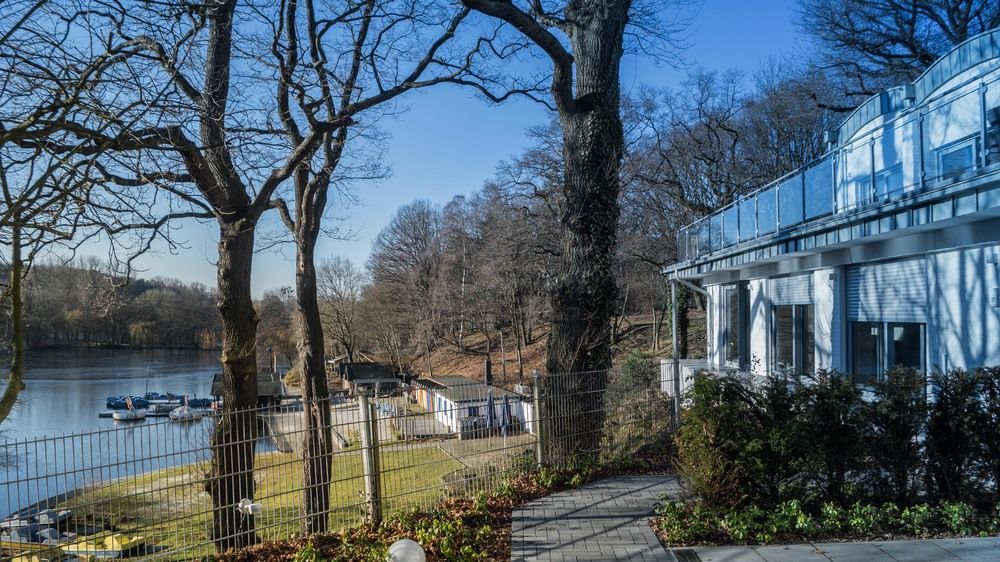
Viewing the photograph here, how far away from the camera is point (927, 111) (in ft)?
27.7

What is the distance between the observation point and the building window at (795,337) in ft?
44.1


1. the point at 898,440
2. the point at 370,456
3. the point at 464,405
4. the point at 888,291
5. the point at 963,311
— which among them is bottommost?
the point at 370,456

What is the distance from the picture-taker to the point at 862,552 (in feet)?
18.6

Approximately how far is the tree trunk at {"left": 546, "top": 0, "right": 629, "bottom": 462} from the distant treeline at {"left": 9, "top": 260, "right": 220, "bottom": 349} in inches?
220

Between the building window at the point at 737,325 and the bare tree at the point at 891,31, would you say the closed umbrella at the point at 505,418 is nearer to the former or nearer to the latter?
the building window at the point at 737,325

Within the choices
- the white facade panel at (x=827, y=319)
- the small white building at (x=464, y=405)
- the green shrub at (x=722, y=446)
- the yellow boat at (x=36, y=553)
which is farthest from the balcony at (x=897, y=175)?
the yellow boat at (x=36, y=553)

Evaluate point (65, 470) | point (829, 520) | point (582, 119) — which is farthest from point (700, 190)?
point (65, 470)

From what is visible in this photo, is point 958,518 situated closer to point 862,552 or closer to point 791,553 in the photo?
point 862,552

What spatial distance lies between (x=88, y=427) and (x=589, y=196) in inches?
869

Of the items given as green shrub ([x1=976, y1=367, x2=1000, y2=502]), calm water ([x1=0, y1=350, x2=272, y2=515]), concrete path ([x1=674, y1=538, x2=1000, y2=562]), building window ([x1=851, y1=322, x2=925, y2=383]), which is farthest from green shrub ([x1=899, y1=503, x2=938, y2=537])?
calm water ([x1=0, y1=350, x2=272, y2=515])

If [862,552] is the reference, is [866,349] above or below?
above

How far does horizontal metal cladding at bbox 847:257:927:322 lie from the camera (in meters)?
9.79

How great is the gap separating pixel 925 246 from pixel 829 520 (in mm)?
5108

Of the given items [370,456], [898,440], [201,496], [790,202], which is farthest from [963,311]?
[201,496]
